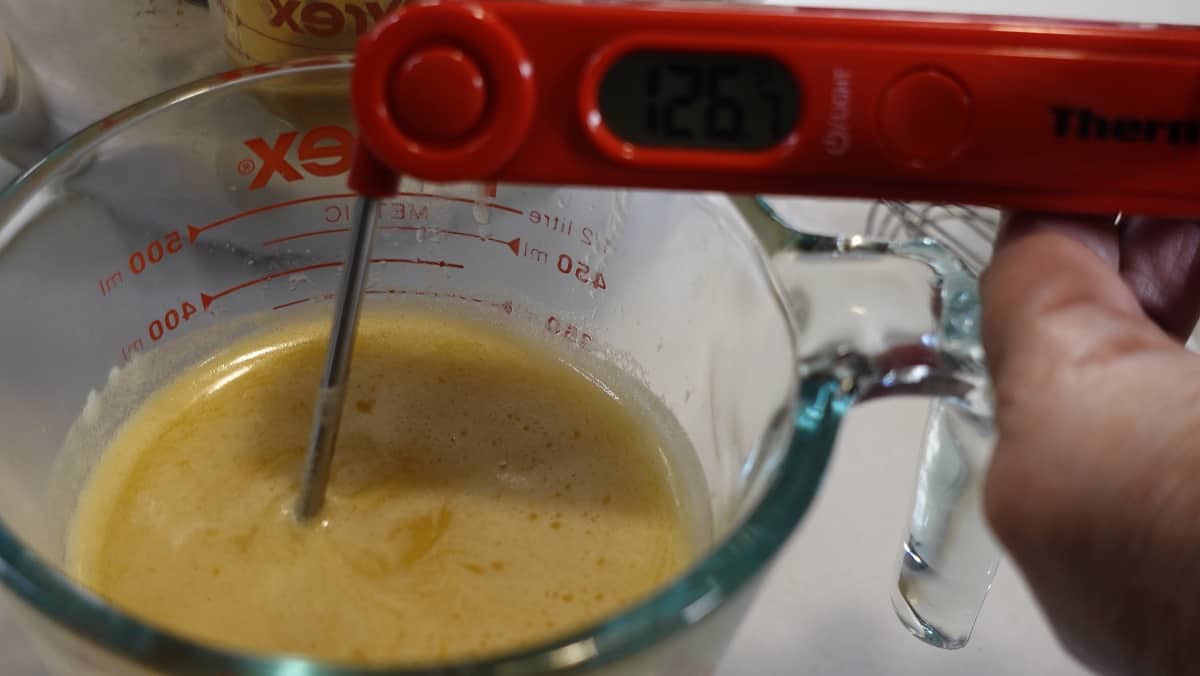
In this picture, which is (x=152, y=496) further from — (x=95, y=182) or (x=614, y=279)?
(x=614, y=279)

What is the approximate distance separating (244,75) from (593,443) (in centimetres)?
33

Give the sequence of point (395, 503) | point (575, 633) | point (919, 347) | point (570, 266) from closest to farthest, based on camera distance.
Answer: point (575, 633), point (919, 347), point (395, 503), point (570, 266)

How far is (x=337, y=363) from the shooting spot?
1.94 feet

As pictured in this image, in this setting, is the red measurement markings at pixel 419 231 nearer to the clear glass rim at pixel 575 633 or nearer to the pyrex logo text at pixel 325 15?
the pyrex logo text at pixel 325 15

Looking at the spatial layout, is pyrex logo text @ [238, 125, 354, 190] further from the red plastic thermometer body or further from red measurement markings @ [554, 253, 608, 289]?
the red plastic thermometer body

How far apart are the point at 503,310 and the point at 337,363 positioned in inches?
9.2

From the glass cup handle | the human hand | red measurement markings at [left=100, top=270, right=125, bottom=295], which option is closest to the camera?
the human hand

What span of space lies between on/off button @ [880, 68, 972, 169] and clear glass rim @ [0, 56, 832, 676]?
13 cm

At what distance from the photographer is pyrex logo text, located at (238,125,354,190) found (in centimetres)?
71

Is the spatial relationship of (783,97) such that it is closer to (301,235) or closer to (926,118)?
(926,118)

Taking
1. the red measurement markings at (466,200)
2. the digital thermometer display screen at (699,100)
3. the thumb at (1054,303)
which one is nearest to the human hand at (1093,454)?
the thumb at (1054,303)

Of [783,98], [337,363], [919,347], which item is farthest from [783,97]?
[337,363]

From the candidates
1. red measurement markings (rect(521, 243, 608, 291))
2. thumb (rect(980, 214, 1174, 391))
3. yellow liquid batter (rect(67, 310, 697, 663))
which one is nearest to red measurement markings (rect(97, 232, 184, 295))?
yellow liquid batter (rect(67, 310, 697, 663))

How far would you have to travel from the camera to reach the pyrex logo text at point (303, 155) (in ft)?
2.32
